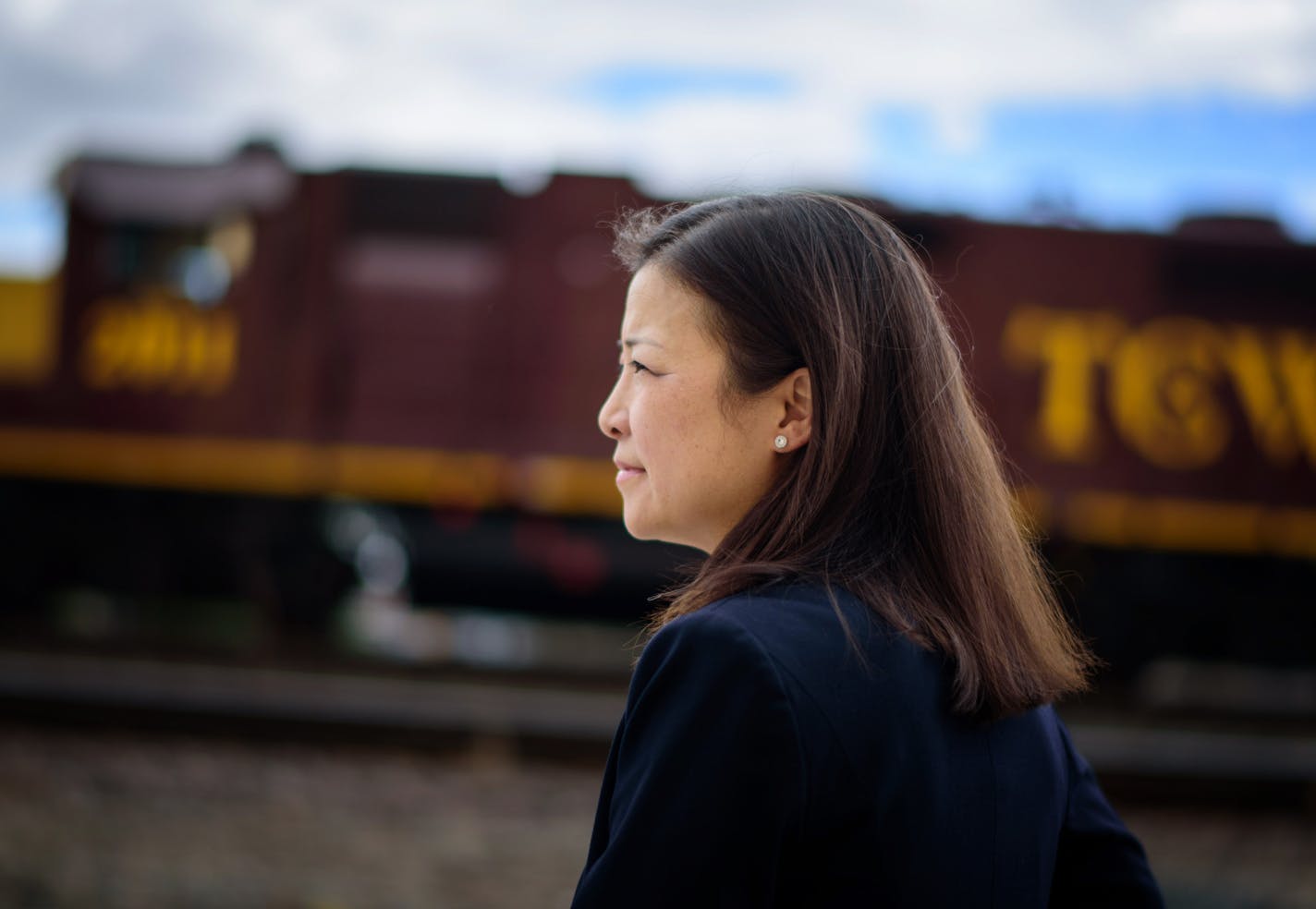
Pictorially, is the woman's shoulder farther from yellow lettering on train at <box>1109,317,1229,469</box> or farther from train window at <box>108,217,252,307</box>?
train window at <box>108,217,252,307</box>

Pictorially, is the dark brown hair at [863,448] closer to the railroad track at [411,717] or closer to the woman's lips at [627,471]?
the woman's lips at [627,471]

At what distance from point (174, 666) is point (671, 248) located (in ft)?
23.8

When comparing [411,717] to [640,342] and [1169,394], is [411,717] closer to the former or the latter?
[640,342]

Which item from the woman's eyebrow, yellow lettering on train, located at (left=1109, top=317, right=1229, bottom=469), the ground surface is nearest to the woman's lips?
the woman's eyebrow

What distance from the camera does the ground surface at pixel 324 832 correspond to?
4395mm

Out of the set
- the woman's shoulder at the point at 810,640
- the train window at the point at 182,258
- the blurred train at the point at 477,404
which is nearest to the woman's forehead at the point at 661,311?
the woman's shoulder at the point at 810,640

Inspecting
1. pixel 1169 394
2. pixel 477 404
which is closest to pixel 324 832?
pixel 477 404

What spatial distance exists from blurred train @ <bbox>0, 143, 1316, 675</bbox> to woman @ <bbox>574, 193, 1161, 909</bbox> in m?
7.19

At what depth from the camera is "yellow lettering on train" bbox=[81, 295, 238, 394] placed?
866 centimetres

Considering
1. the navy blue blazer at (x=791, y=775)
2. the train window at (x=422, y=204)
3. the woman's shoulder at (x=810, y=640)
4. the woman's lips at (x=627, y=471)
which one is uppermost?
the train window at (x=422, y=204)

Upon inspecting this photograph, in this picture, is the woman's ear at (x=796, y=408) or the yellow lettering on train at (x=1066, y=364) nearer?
the woman's ear at (x=796, y=408)

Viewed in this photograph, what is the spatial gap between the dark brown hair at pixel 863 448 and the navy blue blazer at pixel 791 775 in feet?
0.23

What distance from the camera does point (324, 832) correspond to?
506 centimetres

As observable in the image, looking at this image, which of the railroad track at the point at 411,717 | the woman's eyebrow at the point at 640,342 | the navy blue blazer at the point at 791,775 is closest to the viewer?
the navy blue blazer at the point at 791,775
